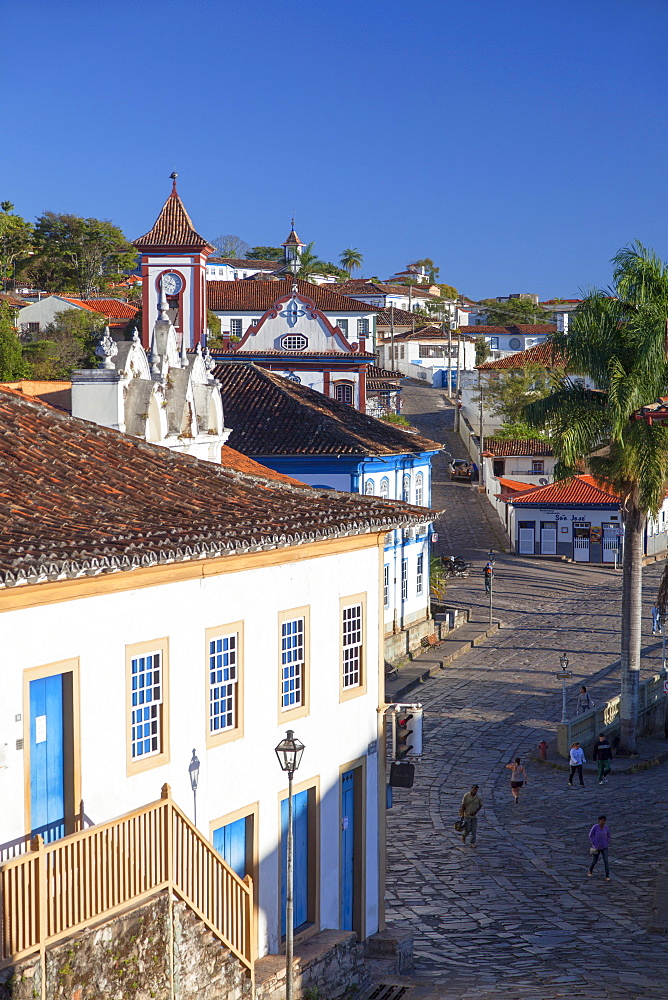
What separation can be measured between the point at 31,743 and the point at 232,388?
104 ft

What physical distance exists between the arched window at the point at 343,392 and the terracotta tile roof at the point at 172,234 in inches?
525

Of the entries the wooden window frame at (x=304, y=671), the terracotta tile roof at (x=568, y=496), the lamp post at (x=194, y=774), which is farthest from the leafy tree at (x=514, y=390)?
the lamp post at (x=194, y=774)

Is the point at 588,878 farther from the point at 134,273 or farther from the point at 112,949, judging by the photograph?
the point at 134,273

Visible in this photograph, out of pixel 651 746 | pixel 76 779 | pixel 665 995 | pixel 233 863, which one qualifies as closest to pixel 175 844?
pixel 76 779

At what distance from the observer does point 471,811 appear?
22.1 m

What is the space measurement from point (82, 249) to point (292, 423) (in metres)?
52.1

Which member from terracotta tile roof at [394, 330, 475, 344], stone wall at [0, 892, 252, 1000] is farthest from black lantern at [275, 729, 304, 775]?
terracotta tile roof at [394, 330, 475, 344]

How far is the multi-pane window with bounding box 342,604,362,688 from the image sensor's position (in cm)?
1606

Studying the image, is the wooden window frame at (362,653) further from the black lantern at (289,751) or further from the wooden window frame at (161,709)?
the wooden window frame at (161,709)

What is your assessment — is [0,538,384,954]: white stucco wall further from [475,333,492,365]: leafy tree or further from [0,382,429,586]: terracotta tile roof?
[475,333,492,365]: leafy tree

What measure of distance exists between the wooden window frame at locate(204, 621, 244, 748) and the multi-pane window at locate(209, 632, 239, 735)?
0.03 m

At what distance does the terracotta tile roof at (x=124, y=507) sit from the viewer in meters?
10.7

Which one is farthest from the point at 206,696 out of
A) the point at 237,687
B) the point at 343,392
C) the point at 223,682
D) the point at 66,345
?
the point at 66,345

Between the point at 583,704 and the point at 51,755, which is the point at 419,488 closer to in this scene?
the point at 583,704
